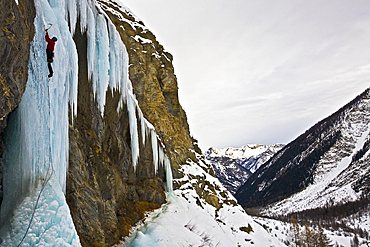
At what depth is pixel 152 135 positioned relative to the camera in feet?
47.1

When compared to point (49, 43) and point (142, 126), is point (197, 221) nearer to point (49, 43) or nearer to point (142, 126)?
point (142, 126)

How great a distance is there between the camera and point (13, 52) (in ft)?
13.3

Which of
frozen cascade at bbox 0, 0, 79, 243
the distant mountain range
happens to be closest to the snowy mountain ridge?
frozen cascade at bbox 0, 0, 79, 243

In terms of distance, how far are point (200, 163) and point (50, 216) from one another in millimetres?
20573

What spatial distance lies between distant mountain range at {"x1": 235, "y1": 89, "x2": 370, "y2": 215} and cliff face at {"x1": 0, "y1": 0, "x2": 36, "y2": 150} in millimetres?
119089

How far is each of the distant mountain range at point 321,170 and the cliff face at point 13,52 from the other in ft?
391

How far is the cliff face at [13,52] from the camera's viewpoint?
383cm

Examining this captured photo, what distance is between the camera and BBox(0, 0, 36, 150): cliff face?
383 centimetres

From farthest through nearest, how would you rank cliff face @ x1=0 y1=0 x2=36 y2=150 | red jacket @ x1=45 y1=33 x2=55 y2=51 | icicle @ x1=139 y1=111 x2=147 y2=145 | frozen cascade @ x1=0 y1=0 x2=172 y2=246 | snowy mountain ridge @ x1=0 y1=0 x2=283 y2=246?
1. icicle @ x1=139 y1=111 x2=147 y2=145
2. red jacket @ x1=45 y1=33 x2=55 y2=51
3. snowy mountain ridge @ x1=0 y1=0 x2=283 y2=246
4. frozen cascade @ x1=0 y1=0 x2=172 y2=246
5. cliff face @ x1=0 y1=0 x2=36 y2=150

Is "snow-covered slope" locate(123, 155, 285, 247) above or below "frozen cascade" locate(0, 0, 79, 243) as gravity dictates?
below

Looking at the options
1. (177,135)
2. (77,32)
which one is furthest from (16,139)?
(177,135)

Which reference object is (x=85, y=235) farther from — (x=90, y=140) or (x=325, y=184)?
(x=325, y=184)

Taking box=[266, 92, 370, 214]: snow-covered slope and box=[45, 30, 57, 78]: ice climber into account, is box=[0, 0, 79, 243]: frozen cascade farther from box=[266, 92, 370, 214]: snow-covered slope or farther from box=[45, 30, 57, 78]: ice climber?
box=[266, 92, 370, 214]: snow-covered slope

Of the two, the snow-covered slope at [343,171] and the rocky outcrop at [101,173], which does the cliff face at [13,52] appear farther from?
the snow-covered slope at [343,171]
